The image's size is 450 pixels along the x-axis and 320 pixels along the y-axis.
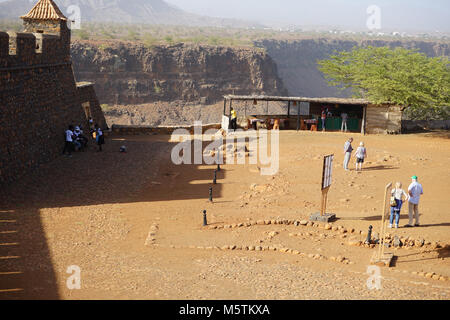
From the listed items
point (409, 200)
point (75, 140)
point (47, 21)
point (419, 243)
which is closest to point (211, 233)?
point (419, 243)

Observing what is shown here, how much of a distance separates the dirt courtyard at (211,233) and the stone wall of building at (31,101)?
0.78m

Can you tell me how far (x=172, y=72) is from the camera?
6769 cm

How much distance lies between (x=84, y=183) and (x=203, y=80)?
51662 millimetres

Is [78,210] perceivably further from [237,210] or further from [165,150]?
[165,150]

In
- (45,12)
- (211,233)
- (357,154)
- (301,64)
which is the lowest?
(211,233)

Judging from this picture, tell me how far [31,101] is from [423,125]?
23.2 metres

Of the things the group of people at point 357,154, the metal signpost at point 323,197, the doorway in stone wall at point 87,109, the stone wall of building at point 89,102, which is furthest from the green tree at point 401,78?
the metal signpost at point 323,197

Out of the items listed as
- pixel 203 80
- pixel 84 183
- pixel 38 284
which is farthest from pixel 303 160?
pixel 203 80

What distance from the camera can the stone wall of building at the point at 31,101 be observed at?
17.9 m

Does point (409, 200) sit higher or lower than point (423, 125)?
higher

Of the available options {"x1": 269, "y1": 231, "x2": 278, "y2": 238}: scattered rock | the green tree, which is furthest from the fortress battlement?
the green tree

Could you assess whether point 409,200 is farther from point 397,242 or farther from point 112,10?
point 112,10

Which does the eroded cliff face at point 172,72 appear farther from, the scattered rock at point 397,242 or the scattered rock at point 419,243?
the scattered rock at point 419,243

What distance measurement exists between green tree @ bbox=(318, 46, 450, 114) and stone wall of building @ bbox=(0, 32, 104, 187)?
675 inches
